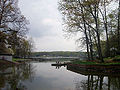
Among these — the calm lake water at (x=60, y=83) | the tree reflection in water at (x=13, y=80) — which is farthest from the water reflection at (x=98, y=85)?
the tree reflection in water at (x=13, y=80)

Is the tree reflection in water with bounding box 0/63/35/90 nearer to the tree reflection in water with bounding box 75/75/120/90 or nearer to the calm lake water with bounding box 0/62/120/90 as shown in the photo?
the calm lake water with bounding box 0/62/120/90

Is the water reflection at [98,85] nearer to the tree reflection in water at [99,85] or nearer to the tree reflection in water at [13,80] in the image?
the tree reflection in water at [99,85]

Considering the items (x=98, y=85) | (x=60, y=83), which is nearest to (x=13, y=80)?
(x=60, y=83)

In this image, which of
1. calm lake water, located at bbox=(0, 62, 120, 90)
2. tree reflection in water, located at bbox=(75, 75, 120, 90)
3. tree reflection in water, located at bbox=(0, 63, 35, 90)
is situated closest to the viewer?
tree reflection in water, located at bbox=(75, 75, 120, 90)

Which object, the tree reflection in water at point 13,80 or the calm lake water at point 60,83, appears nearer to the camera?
the calm lake water at point 60,83

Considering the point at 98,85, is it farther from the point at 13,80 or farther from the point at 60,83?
the point at 13,80

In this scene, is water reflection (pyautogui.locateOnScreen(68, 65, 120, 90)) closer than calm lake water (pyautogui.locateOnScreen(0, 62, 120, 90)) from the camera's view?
Yes

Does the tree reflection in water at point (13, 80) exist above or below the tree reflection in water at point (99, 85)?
below

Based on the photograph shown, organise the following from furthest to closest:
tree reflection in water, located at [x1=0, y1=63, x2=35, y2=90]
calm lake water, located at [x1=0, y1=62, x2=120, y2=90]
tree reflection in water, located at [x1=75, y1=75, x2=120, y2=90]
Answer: tree reflection in water, located at [x1=0, y1=63, x2=35, y2=90] → calm lake water, located at [x1=0, y1=62, x2=120, y2=90] → tree reflection in water, located at [x1=75, y1=75, x2=120, y2=90]

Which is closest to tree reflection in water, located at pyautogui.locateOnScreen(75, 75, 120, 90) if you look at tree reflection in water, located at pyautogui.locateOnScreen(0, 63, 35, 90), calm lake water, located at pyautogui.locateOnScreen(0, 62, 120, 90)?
calm lake water, located at pyautogui.locateOnScreen(0, 62, 120, 90)

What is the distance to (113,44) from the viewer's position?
32.9 m

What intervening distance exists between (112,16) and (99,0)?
11881mm

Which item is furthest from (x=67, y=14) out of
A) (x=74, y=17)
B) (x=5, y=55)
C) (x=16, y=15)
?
(x=5, y=55)

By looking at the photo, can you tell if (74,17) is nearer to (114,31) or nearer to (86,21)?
(86,21)
